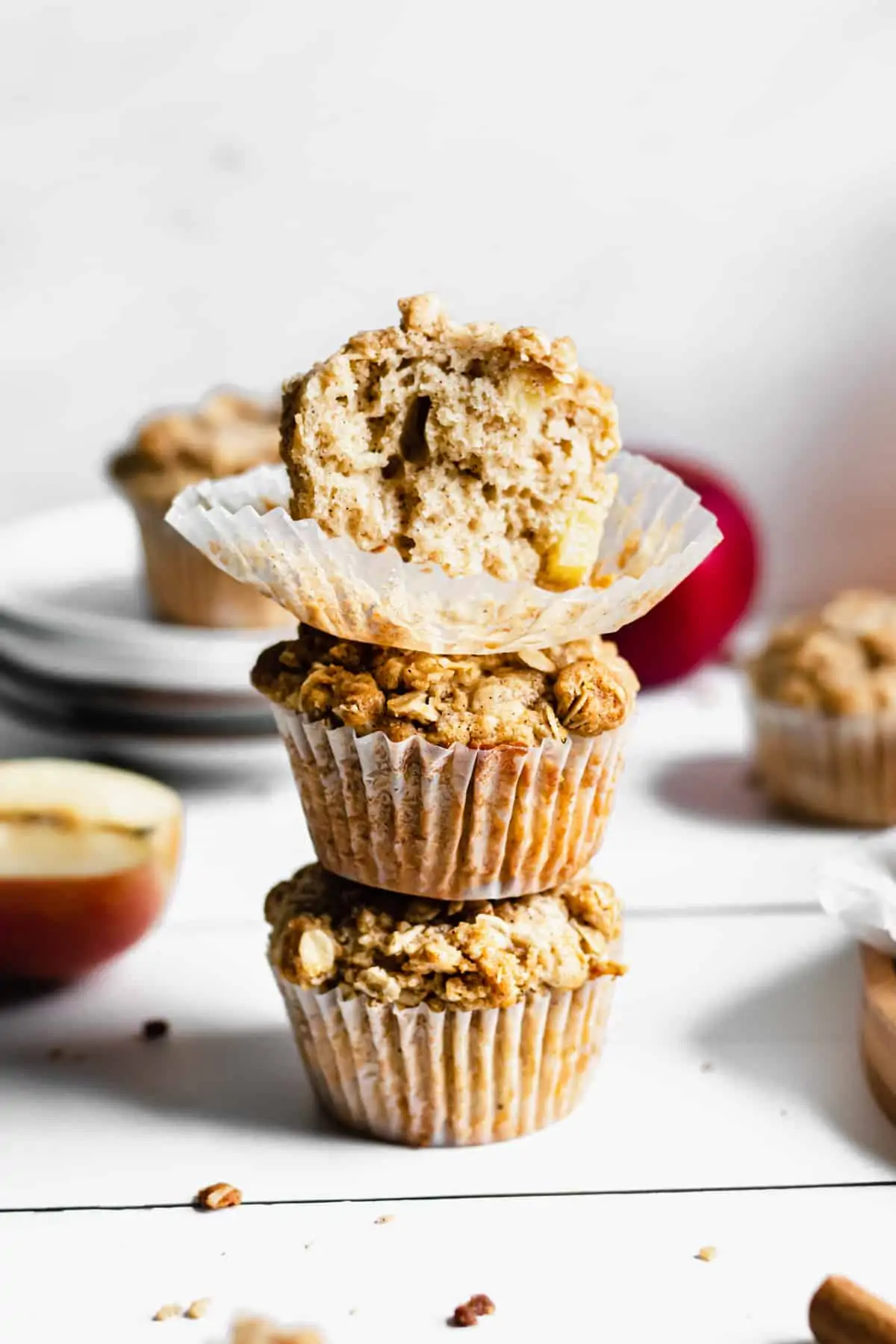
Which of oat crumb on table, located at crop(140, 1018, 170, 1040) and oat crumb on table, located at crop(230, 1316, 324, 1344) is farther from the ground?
oat crumb on table, located at crop(230, 1316, 324, 1344)

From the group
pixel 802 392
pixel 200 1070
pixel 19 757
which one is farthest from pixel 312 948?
pixel 802 392

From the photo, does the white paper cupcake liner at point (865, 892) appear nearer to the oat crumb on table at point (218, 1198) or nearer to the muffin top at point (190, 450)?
the oat crumb on table at point (218, 1198)

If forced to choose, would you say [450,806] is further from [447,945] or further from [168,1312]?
[168,1312]

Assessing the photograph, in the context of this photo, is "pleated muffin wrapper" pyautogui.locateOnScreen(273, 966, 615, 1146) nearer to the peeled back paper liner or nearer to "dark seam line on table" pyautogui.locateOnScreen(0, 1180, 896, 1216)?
"dark seam line on table" pyautogui.locateOnScreen(0, 1180, 896, 1216)

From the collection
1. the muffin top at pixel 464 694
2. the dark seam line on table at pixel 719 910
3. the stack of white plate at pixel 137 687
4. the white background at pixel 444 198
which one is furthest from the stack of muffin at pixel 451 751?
the white background at pixel 444 198

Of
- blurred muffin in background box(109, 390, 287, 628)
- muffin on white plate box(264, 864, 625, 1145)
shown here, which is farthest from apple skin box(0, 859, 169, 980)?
blurred muffin in background box(109, 390, 287, 628)
